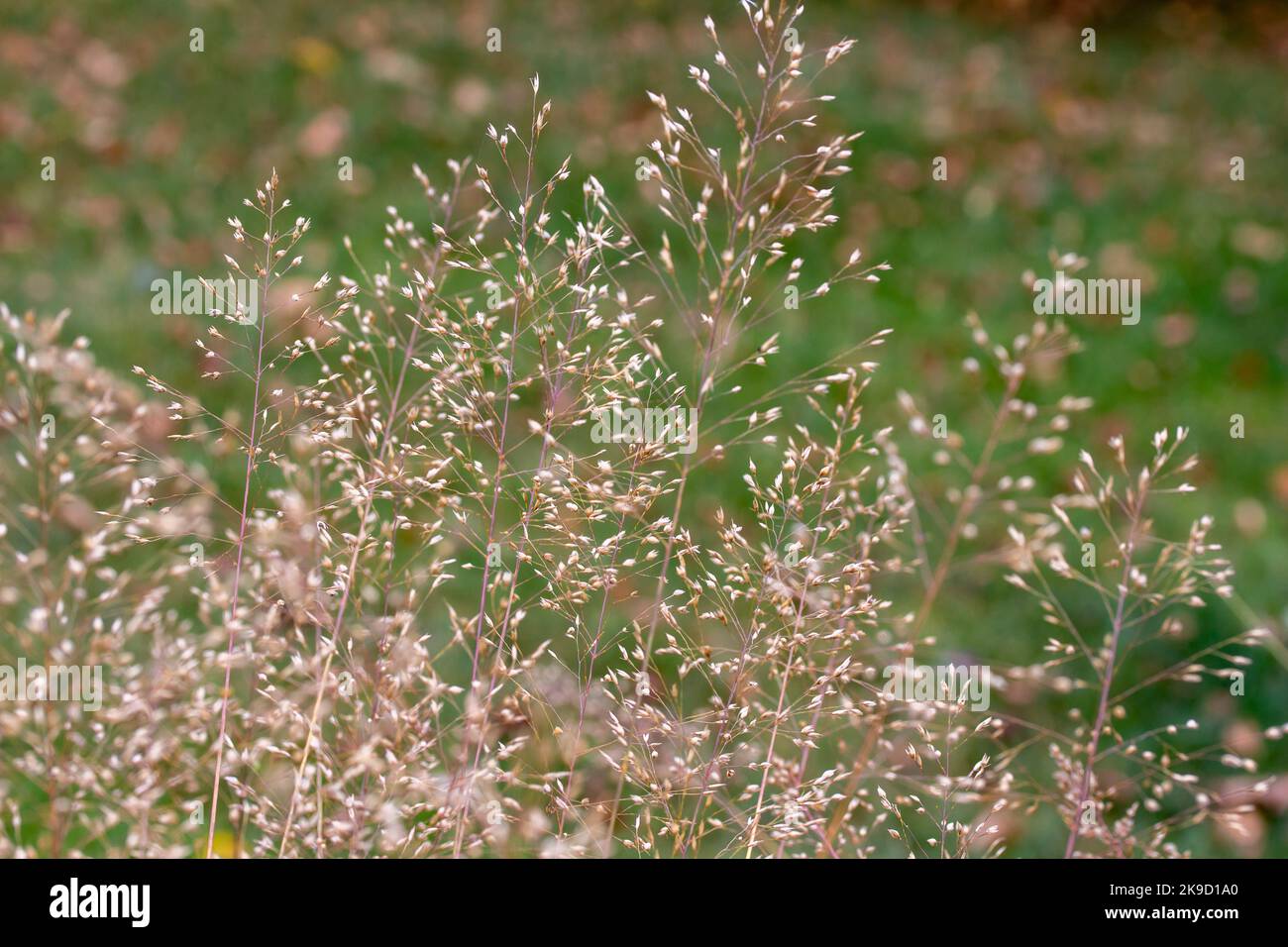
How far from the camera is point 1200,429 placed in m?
4.81

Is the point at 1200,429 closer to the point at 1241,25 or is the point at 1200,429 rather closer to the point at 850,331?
the point at 850,331

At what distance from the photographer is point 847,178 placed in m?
6.24

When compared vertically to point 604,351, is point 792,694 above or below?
below

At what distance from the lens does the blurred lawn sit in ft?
15.6

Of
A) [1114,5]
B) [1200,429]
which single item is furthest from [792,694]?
[1114,5]

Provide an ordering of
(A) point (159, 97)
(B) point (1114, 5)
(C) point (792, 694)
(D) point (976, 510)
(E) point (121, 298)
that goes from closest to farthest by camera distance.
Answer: (C) point (792, 694)
(D) point (976, 510)
(E) point (121, 298)
(A) point (159, 97)
(B) point (1114, 5)

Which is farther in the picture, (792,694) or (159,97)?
(159,97)

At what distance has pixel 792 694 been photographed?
9.89 feet

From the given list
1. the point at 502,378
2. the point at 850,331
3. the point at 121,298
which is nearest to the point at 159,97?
the point at 121,298

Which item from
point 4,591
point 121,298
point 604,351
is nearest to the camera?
point 604,351

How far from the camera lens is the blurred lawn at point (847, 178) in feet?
15.6

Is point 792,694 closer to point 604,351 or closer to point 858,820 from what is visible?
point 858,820
